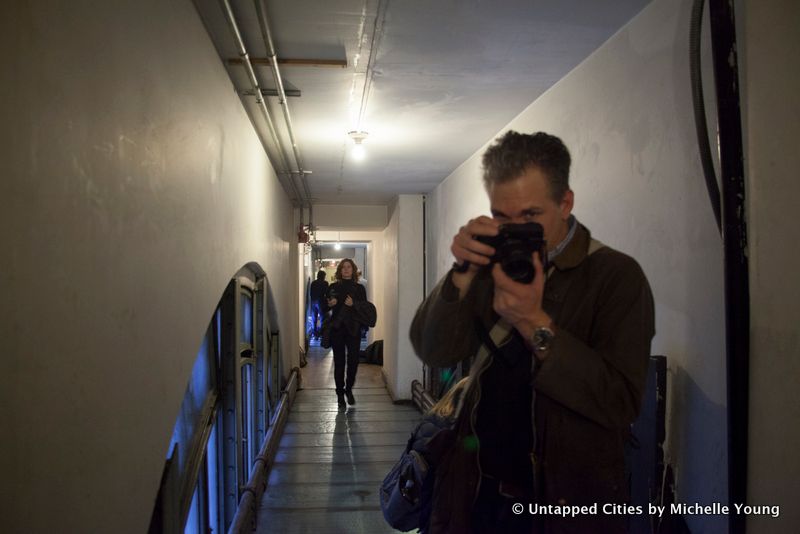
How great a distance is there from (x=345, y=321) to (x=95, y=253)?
469 cm

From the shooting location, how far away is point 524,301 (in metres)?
1.02

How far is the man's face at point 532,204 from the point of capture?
3.64ft

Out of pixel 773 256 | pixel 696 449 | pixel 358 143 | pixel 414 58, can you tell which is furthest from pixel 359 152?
pixel 773 256

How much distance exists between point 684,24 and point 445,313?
1390 mm

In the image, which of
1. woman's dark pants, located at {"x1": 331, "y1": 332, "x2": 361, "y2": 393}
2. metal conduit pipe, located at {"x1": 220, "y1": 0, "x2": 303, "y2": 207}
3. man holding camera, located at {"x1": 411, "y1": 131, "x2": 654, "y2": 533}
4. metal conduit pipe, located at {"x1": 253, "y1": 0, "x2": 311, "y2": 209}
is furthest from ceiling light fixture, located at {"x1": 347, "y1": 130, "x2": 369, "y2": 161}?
man holding camera, located at {"x1": 411, "y1": 131, "x2": 654, "y2": 533}

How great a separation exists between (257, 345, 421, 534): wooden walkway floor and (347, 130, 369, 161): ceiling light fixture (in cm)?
247

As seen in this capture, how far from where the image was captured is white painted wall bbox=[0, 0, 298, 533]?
877mm

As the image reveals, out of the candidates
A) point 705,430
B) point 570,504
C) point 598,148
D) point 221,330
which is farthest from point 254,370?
point 570,504

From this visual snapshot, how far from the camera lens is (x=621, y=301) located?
3.34 ft

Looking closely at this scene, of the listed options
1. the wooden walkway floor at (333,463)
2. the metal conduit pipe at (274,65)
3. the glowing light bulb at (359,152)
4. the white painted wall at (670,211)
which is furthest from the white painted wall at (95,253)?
the glowing light bulb at (359,152)

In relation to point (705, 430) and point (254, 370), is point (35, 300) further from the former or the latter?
point (254, 370)

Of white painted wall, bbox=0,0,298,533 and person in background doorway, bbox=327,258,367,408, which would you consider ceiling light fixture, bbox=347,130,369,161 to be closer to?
person in background doorway, bbox=327,258,367,408

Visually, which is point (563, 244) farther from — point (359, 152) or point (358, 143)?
point (359, 152)

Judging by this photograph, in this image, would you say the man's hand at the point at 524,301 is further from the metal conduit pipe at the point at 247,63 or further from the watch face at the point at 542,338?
the metal conduit pipe at the point at 247,63
